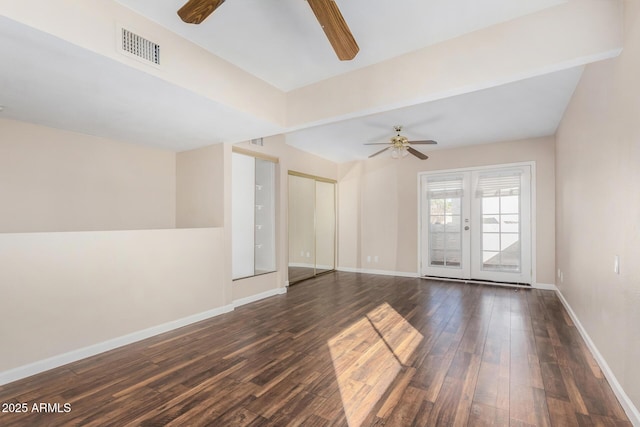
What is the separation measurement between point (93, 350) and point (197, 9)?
10.0 ft

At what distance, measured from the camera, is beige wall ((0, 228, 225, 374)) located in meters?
2.48

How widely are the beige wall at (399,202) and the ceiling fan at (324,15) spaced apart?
15.8 feet

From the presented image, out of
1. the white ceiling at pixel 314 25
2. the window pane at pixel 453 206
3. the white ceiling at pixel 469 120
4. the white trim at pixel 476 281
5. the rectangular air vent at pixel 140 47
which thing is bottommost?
the white trim at pixel 476 281

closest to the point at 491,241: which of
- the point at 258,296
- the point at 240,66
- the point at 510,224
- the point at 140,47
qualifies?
the point at 510,224

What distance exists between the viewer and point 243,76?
3.03 m

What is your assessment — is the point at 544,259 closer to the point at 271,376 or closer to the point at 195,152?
the point at 271,376

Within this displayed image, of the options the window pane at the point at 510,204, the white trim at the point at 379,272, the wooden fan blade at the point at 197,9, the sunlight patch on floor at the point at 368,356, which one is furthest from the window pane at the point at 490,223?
the wooden fan blade at the point at 197,9

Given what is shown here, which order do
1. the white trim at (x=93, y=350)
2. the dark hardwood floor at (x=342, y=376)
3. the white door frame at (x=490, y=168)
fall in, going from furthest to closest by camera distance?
the white door frame at (x=490, y=168), the white trim at (x=93, y=350), the dark hardwood floor at (x=342, y=376)

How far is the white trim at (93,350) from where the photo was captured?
244 cm

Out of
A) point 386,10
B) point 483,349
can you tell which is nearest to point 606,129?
point 386,10

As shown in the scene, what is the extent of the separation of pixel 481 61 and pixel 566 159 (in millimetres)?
2588

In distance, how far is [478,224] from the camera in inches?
231

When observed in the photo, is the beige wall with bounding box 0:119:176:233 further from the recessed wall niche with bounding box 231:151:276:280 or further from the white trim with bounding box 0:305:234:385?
the white trim with bounding box 0:305:234:385

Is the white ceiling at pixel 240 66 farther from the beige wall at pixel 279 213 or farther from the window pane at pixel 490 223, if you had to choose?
the window pane at pixel 490 223
